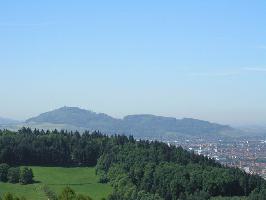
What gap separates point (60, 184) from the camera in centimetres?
11100

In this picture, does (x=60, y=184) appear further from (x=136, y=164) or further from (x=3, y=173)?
(x=136, y=164)

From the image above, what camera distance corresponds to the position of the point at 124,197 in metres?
94.6

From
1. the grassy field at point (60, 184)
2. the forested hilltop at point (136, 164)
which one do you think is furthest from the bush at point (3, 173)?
the forested hilltop at point (136, 164)

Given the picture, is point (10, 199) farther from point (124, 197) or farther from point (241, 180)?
point (241, 180)

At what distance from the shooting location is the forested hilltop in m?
107

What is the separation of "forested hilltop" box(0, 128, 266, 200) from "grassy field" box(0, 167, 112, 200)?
2.84 meters

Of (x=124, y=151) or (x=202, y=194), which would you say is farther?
(x=124, y=151)

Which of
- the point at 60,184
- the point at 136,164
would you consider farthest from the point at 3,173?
the point at 136,164

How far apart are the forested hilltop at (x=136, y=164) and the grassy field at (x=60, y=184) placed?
9.31 feet

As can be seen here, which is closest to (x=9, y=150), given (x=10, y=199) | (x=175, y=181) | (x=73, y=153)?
(x=73, y=153)

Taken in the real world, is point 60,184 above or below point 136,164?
below

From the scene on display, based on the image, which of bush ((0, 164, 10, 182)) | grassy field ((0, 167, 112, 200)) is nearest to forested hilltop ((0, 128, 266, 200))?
grassy field ((0, 167, 112, 200))

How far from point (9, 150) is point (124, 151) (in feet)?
90.6

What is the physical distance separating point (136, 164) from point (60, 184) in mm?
17840
